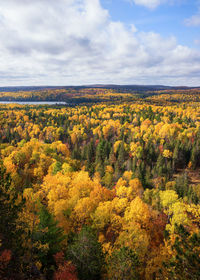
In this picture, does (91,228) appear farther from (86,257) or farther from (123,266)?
(123,266)

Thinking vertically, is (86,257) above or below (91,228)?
above

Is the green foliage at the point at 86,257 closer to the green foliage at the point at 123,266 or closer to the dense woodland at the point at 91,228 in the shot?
the dense woodland at the point at 91,228

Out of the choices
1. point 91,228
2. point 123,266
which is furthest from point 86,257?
point 91,228

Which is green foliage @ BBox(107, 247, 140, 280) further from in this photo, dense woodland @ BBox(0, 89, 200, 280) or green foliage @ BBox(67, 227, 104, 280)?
green foliage @ BBox(67, 227, 104, 280)

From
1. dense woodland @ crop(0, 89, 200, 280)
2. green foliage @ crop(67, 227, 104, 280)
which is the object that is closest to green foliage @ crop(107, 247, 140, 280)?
dense woodland @ crop(0, 89, 200, 280)

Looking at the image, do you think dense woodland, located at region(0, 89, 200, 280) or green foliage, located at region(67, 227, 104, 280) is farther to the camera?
green foliage, located at region(67, 227, 104, 280)

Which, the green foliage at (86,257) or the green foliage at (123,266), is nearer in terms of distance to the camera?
the green foliage at (123,266)

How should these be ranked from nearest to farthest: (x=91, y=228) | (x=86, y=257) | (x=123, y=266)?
(x=123, y=266)
(x=86, y=257)
(x=91, y=228)

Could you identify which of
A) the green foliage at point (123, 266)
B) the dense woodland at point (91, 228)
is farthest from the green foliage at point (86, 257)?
the green foliage at point (123, 266)

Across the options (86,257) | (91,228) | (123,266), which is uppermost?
(123,266)

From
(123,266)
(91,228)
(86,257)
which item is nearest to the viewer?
(123,266)

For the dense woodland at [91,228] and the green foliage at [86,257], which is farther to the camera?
the green foliage at [86,257]
